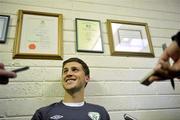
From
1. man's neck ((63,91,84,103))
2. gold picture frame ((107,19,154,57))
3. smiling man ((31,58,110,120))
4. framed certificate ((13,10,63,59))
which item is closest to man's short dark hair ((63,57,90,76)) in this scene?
smiling man ((31,58,110,120))

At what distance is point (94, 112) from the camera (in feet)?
4.63

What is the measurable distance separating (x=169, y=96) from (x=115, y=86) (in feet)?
1.72

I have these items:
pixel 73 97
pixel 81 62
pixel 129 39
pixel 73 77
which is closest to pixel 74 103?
pixel 73 97

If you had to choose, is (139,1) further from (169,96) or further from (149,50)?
(169,96)

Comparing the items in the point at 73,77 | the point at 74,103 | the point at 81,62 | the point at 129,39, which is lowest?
the point at 74,103

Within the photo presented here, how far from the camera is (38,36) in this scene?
5.64 ft

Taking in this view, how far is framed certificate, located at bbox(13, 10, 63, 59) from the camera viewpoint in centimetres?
163

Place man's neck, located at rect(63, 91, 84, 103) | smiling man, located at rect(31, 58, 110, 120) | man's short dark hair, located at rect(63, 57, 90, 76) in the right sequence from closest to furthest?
1. smiling man, located at rect(31, 58, 110, 120)
2. man's neck, located at rect(63, 91, 84, 103)
3. man's short dark hair, located at rect(63, 57, 90, 76)

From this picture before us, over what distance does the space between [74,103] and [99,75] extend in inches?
14.7

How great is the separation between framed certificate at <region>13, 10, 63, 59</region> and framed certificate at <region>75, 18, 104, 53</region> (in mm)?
163

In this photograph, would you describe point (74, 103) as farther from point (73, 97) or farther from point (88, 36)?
point (88, 36)

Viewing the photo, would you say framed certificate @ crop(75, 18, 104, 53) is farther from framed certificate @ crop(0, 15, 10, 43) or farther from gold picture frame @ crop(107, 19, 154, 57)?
framed certificate @ crop(0, 15, 10, 43)

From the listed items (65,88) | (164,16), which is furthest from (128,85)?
(164,16)

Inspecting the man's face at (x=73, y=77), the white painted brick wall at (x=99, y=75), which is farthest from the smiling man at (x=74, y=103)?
the white painted brick wall at (x=99, y=75)
